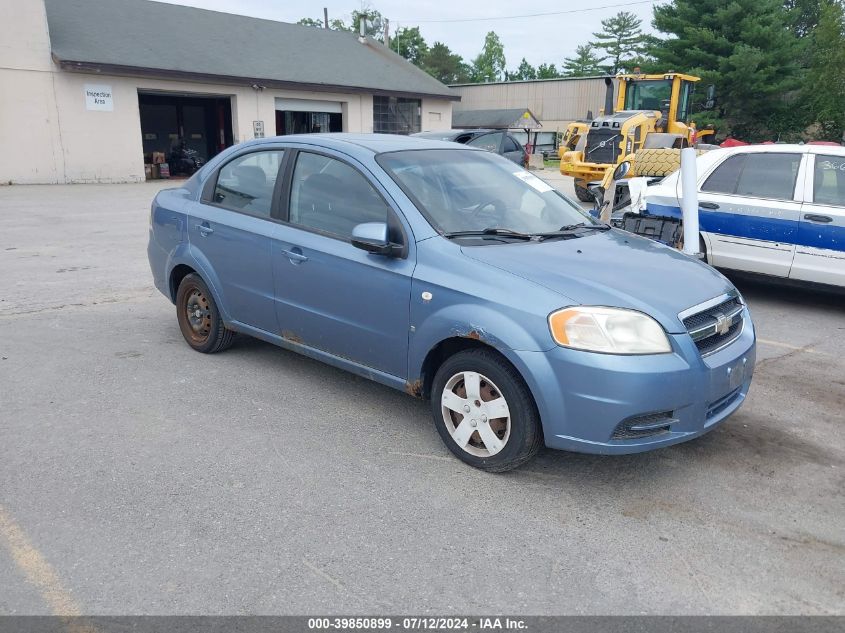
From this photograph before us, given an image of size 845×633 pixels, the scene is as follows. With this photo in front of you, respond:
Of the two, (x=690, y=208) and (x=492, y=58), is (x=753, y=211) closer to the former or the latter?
(x=690, y=208)

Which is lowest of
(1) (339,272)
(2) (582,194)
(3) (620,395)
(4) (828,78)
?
(2) (582,194)

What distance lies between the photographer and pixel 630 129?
16438 millimetres

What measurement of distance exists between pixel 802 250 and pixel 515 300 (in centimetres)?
479

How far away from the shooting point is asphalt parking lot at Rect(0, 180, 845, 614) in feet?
9.27

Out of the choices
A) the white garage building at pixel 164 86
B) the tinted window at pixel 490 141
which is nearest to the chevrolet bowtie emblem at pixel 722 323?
the tinted window at pixel 490 141

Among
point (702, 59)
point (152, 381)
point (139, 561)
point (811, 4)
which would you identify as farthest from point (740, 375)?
point (811, 4)

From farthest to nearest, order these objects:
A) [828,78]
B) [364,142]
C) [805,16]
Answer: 1. [805,16]
2. [828,78]
3. [364,142]

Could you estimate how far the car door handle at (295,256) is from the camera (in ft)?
14.8

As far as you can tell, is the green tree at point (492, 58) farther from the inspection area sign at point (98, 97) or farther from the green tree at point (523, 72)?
the inspection area sign at point (98, 97)

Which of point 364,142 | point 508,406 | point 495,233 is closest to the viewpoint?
point 508,406

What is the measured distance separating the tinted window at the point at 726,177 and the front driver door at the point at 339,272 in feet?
16.1

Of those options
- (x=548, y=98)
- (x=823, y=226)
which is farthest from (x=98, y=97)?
(x=548, y=98)

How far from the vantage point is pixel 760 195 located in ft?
24.1

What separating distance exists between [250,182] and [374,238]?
5.37ft
